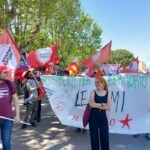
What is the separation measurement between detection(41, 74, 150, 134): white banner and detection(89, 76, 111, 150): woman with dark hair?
1676 millimetres

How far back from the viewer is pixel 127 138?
30.7 feet

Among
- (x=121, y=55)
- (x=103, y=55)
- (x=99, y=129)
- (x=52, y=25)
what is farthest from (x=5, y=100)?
(x=121, y=55)

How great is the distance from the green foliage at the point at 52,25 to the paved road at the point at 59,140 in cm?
1079

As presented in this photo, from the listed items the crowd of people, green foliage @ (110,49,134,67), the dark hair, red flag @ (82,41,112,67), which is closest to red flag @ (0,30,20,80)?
the crowd of people

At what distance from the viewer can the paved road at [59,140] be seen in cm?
827

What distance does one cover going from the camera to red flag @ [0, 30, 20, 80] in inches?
337

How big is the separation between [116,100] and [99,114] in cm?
228

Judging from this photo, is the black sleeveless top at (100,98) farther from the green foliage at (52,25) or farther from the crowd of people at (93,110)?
the green foliage at (52,25)

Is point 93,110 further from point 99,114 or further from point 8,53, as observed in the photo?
point 8,53

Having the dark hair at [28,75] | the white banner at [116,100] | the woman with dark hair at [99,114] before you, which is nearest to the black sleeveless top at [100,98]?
the woman with dark hair at [99,114]

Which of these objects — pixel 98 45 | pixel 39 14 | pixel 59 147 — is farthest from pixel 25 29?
pixel 98 45

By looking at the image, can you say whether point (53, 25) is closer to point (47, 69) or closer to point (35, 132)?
point (47, 69)

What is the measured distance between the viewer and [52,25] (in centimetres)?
4191

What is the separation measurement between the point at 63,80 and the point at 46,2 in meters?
13.9
